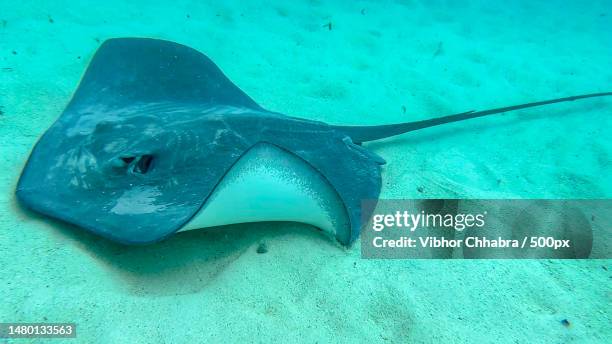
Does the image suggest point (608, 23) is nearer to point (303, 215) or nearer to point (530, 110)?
point (530, 110)

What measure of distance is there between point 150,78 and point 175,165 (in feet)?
4.75

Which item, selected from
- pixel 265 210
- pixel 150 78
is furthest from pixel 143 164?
pixel 150 78

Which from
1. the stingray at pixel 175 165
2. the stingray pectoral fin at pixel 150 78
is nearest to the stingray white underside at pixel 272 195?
the stingray at pixel 175 165

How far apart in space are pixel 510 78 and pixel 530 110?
3.86ft

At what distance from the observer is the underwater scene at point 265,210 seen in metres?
1.95

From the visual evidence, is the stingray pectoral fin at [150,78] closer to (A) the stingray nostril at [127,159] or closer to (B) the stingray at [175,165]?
(B) the stingray at [175,165]

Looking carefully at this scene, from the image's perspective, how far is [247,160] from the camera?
223 cm

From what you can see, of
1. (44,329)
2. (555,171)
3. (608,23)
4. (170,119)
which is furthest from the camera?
(608,23)

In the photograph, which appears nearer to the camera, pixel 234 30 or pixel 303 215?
pixel 303 215

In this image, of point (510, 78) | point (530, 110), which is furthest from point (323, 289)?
point (510, 78)

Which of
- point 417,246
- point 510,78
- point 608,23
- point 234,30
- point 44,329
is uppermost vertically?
point 608,23

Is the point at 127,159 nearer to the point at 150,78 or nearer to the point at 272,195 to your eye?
the point at 272,195

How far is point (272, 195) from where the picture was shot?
232 centimetres

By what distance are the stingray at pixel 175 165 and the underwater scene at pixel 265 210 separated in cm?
1
